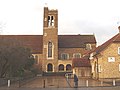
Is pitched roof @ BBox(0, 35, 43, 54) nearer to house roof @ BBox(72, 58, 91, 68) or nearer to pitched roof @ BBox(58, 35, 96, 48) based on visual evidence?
pitched roof @ BBox(58, 35, 96, 48)

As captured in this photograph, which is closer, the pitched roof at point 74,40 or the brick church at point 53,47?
the brick church at point 53,47

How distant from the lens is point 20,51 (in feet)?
143

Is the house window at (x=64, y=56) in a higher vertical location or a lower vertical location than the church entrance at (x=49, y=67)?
higher

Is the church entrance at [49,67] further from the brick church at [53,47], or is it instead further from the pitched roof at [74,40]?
the pitched roof at [74,40]

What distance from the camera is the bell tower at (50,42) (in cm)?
8981

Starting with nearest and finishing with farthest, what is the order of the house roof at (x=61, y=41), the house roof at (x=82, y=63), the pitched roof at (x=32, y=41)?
the house roof at (x=82, y=63) < the pitched roof at (x=32, y=41) < the house roof at (x=61, y=41)

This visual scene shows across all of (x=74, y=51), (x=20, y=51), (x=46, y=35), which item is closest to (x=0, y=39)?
(x=20, y=51)

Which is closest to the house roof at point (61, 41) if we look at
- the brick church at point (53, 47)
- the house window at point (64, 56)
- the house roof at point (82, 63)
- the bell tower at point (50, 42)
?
the brick church at point (53, 47)

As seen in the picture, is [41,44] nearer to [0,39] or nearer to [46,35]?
[46,35]

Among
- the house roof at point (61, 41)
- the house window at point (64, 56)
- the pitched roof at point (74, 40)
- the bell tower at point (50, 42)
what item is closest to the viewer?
the bell tower at point (50, 42)

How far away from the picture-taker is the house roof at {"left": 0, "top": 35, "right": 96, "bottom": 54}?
95.1 meters

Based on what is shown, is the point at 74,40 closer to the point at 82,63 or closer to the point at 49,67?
the point at 49,67

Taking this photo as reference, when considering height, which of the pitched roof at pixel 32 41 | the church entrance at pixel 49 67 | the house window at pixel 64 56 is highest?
the pitched roof at pixel 32 41

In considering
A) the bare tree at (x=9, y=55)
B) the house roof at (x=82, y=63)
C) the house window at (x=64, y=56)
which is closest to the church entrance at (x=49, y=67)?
the house window at (x=64, y=56)
